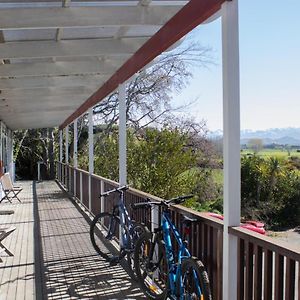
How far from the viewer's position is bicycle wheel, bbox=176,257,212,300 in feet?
9.14

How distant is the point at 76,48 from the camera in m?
4.99

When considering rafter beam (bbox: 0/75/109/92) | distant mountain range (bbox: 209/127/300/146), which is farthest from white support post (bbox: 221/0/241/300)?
distant mountain range (bbox: 209/127/300/146)

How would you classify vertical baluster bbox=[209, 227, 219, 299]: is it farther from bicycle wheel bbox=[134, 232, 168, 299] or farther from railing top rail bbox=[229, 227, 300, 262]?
bicycle wheel bbox=[134, 232, 168, 299]

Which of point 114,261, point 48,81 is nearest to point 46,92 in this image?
point 48,81

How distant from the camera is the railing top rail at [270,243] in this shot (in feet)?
7.11

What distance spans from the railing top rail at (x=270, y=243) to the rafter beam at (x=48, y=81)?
185 inches

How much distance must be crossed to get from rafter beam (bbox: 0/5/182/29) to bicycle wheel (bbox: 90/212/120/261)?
8.06ft

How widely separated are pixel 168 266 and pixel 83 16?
219cm

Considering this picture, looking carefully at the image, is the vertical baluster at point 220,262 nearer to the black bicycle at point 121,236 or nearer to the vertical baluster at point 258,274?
the vertical baluster at point 258,274

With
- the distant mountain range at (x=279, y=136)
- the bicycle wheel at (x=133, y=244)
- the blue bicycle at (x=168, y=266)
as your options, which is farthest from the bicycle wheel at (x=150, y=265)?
the distant mountain range at (x=279, y=136)

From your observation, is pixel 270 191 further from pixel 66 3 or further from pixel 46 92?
pixel 66 3

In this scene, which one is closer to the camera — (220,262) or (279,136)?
(220,262)

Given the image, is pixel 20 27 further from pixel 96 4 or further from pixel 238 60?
pixel 238 60

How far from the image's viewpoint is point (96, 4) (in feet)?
12.2
